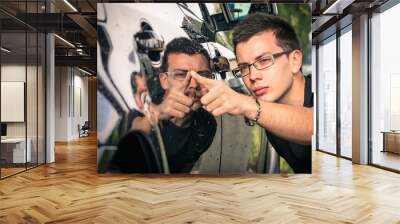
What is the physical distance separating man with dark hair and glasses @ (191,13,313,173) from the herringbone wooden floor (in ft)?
2.22

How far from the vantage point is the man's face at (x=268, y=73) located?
Result: 643 cm

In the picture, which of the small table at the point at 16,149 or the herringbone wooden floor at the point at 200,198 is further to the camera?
the small table at the point at 16,149

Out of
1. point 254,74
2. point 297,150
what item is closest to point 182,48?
point 254,74

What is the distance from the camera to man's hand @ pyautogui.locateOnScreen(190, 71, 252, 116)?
21.3 ft

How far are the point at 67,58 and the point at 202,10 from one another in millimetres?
8255

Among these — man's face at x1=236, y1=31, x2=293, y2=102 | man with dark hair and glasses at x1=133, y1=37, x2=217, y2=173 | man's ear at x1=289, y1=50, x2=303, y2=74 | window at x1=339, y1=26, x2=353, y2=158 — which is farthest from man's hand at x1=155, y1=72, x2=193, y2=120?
window at x1=339, y1=26, x2=353, y2=158

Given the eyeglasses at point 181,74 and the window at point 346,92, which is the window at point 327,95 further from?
the eyeglasses at point 181,74

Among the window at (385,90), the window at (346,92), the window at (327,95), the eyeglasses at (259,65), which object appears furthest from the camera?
the window at (327,95)

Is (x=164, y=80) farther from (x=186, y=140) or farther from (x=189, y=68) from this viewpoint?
(x=186, y=140)

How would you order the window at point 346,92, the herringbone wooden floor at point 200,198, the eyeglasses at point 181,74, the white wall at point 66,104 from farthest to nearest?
the white wall at point 66,104 → the window at point 346,92 → the eyeglasses at point 181,74 → the herringbone wooden floor at point 200,198

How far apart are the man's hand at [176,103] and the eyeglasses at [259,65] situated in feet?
2.77

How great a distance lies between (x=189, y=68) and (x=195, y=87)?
34 centimetres

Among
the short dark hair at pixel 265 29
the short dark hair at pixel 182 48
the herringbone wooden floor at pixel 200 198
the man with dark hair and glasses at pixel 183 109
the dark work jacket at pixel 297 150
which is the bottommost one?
the herringbone wooden floor at pixel 200 198

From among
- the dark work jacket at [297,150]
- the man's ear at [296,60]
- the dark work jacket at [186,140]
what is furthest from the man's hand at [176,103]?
the man's ear at [296,60]
